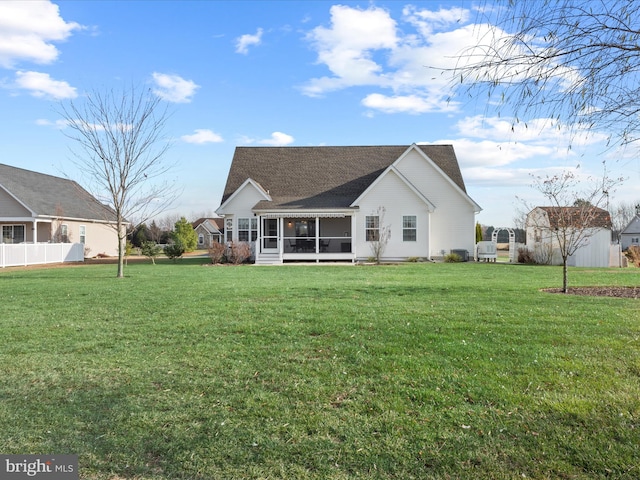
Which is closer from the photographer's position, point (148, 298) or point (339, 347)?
point (339, 347)

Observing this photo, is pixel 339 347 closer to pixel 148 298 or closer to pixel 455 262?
pixel 148 298

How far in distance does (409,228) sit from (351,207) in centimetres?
363

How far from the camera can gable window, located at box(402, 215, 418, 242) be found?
26078 mm

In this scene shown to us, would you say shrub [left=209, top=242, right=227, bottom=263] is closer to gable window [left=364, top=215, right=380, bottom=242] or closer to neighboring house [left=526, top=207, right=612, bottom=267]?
gable window [left=364, top=215, right=380, bottom=242]

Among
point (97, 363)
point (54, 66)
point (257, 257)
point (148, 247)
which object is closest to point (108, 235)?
point (148, 247)

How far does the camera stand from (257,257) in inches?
1012

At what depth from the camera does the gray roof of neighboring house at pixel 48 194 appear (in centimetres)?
2955

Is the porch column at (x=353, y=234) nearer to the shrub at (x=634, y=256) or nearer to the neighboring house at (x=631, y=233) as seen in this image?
the shrub at (x=634, y=256)

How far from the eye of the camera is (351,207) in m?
26.1

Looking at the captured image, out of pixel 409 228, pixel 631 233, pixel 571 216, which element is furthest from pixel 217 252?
pixel 631 233

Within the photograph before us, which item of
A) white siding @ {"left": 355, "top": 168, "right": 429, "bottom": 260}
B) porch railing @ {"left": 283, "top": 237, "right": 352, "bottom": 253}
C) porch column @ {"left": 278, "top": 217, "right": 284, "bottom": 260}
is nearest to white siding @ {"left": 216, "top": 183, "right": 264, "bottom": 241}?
porch column @ {"left": 278, "top": 217, "right": 284, "bottom": 260}

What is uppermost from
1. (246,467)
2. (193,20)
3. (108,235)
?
(193,20)

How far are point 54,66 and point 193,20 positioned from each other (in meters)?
7.69

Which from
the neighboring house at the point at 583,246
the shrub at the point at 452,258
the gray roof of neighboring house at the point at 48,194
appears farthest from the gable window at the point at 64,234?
the neighboring house at the point at 583,246
